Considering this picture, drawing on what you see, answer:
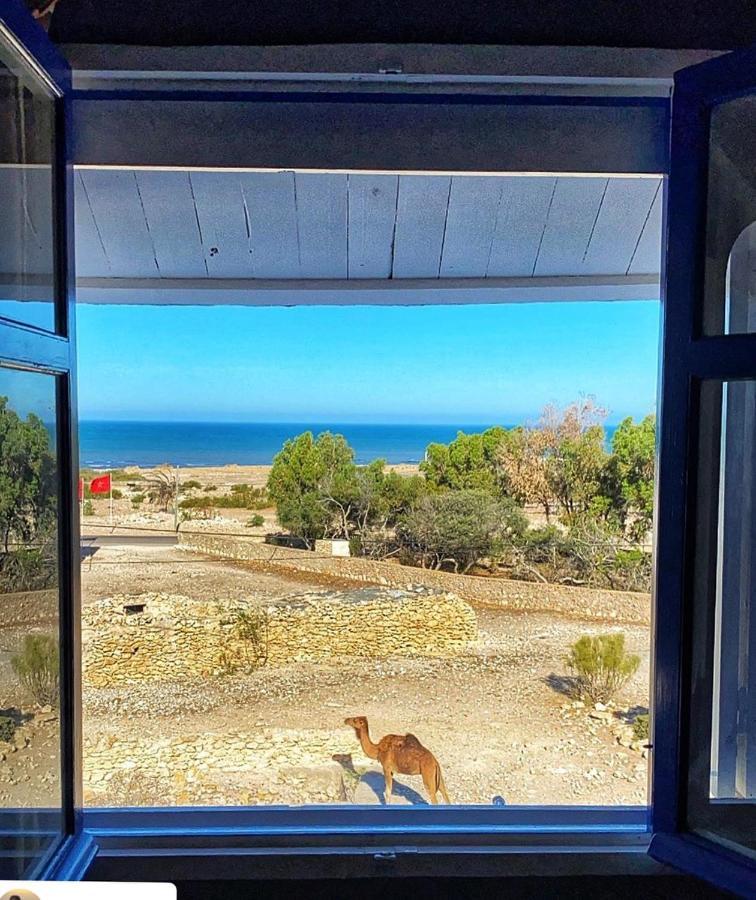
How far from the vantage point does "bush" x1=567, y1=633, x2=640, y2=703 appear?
471cm

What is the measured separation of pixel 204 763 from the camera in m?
4.00

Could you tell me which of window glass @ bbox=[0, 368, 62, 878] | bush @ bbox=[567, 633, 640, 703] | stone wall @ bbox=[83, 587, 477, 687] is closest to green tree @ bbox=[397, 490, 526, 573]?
stone wall @ bbox=[83, 587, 477, 687]

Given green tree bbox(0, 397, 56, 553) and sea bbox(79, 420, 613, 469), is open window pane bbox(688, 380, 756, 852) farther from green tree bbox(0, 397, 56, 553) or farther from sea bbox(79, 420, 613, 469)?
sea bbox(79, 420, 613, 469)

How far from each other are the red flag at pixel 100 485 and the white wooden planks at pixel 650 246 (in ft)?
19.9

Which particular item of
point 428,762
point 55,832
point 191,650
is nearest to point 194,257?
point 55,832

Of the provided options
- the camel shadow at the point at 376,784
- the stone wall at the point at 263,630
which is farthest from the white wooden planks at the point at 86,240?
the stone wall at the point at 263,630

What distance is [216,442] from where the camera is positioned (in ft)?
29.0

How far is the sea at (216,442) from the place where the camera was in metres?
7.41

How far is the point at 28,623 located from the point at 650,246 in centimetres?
153

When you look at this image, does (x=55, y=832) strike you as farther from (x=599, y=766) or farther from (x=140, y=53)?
(x=599, y=766)

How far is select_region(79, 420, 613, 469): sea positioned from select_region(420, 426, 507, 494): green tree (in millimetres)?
164

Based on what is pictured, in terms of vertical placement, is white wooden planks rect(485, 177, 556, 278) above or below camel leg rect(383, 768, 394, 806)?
above

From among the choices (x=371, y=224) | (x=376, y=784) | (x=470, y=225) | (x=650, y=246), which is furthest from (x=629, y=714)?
(x=371, y=224)

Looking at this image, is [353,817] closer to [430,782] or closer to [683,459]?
[683,459]
